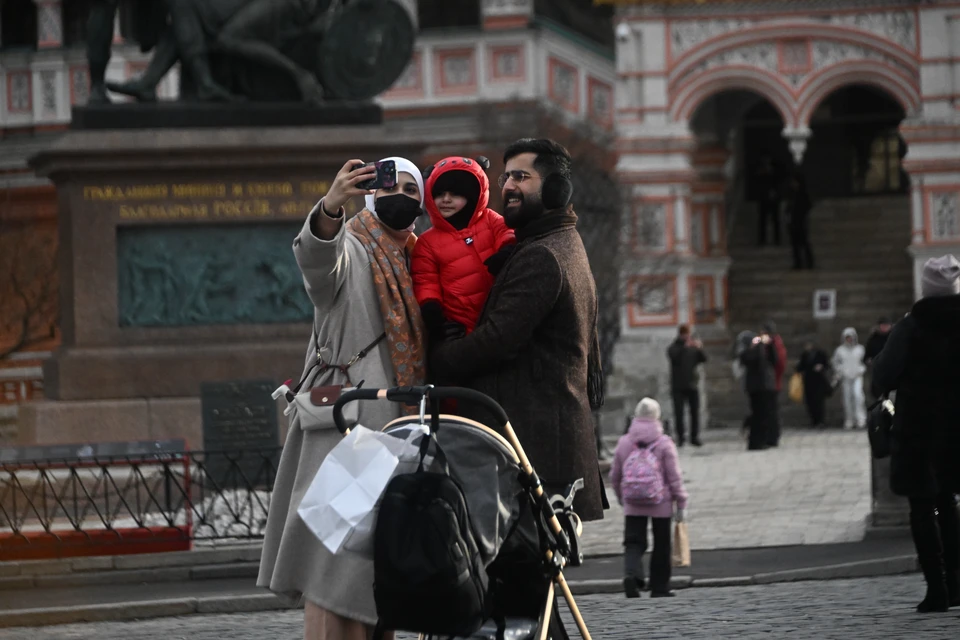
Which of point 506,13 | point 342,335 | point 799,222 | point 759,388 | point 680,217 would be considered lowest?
point 759,388

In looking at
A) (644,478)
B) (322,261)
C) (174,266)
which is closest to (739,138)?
(174,266)

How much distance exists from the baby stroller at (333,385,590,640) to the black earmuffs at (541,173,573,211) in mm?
756

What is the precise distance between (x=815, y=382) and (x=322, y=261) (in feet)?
81.1

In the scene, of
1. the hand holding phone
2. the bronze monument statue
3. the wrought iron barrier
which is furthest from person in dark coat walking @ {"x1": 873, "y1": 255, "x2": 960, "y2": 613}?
the bronze monument statue

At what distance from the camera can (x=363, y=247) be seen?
7055 millimetres

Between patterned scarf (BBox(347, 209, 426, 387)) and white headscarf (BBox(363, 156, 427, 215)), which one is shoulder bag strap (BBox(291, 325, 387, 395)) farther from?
white headscarf (BBox(363, 156, 427, 215))

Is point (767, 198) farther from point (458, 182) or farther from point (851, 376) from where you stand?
point (458, 182)

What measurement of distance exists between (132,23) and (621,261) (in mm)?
12902

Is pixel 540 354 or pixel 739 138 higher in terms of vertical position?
pixel 739 138

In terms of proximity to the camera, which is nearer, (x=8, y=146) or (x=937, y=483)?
(x=937, y=483)

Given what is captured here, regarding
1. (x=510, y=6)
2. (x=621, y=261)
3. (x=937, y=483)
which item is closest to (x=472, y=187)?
(x=937, y=483)

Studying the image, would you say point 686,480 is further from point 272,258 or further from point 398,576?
point 398,576

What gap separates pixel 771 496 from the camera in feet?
61.4

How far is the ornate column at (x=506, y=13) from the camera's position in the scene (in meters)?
36.7
